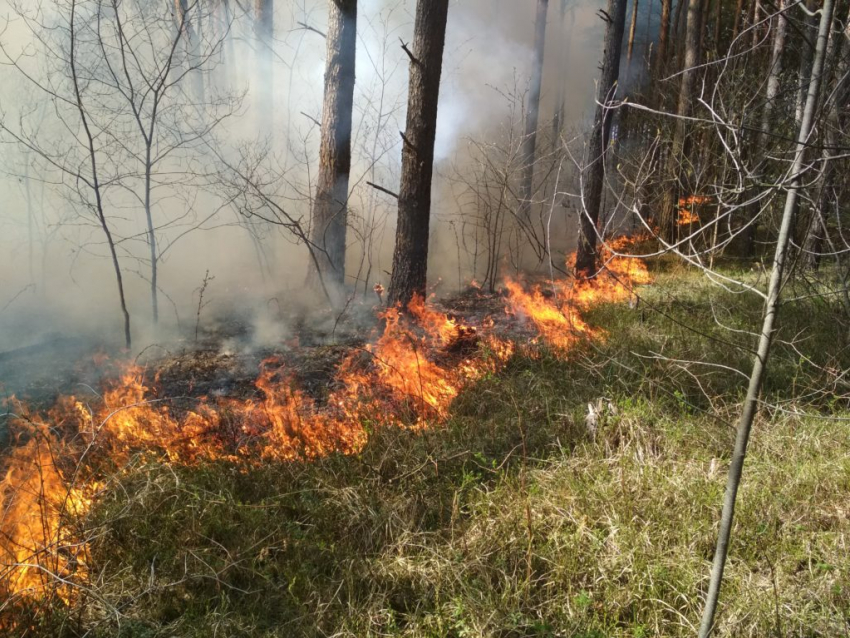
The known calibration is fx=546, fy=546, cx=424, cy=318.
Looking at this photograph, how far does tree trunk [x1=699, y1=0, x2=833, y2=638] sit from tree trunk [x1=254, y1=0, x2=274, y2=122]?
45.8 ft

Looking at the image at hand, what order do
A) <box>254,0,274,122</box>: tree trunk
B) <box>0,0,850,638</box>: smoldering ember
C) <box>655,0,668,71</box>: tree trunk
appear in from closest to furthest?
<box>0,0,850,638</box>: smoldering ember
<box>254,0,274,122</box>: tree trunk
<box>655,0,668,71</box>: tree trunk

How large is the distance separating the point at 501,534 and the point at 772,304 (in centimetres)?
192

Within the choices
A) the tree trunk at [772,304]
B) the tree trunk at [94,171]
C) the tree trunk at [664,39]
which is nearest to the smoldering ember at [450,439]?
the tree trunk at [772,304]

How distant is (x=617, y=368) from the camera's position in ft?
16.5

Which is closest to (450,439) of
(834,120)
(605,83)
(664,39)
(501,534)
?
(501,534)

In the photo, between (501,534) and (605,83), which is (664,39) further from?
(501,534)

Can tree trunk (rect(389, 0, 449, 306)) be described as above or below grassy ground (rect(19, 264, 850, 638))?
above

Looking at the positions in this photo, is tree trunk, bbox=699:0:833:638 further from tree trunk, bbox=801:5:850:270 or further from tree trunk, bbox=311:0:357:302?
tree trunk, bbox=311:0:357:302

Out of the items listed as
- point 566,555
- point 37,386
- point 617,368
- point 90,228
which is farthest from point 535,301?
point 90,228

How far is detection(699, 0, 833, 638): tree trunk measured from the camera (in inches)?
66.1

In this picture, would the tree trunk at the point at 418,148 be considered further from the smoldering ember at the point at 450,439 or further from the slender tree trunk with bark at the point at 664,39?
the slender tree trunk with bark at the point at 664,39

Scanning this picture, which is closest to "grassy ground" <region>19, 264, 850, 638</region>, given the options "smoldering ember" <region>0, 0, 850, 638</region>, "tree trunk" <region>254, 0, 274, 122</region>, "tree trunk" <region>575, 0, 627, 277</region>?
"smoldering ember" <region>0, 0, 850, 638</region>

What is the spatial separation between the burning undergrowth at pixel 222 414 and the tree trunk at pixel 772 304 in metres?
0.92

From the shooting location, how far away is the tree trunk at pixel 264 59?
13.3m
